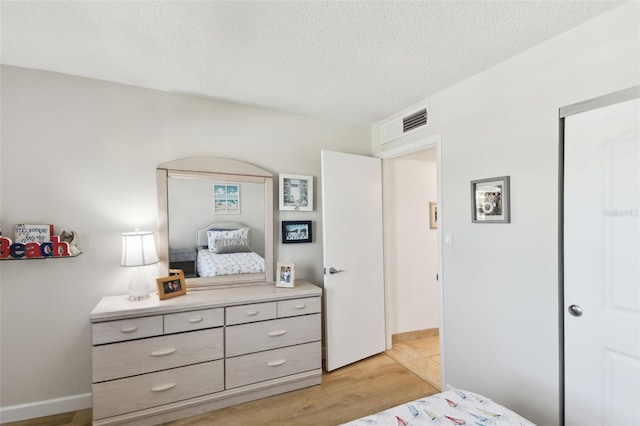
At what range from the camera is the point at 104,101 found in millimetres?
2301

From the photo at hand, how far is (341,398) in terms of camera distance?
7.75 ft

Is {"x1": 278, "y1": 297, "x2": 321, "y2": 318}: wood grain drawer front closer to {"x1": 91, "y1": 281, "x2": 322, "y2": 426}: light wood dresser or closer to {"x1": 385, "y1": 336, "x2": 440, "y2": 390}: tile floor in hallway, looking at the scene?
{"x1": 91, "y1": 281, "x2": 322, "y2": 426}: light wood dresser

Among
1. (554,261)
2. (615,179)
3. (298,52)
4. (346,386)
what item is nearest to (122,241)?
A: (298,52)

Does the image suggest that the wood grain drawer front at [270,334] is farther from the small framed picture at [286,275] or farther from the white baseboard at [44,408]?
the white baseboard at [44,408]

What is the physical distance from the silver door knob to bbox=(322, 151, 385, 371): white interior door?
5.41 feet

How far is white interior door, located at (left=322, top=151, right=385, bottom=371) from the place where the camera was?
2.79 meters

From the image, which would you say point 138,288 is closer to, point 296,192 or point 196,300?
point 196,300

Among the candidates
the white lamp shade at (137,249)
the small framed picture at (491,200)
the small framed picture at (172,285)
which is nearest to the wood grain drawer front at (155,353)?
the small framed picture at (172,285)

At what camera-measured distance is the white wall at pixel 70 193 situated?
207 cm

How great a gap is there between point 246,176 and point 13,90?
5.60ft

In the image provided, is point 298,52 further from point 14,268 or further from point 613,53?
point 14,268

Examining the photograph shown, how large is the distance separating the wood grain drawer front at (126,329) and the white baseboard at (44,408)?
0.72 metres

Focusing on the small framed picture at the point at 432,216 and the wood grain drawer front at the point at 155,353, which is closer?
the wood grain drawer front at the point at 155,353

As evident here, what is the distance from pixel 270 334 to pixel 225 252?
83 centimetres
